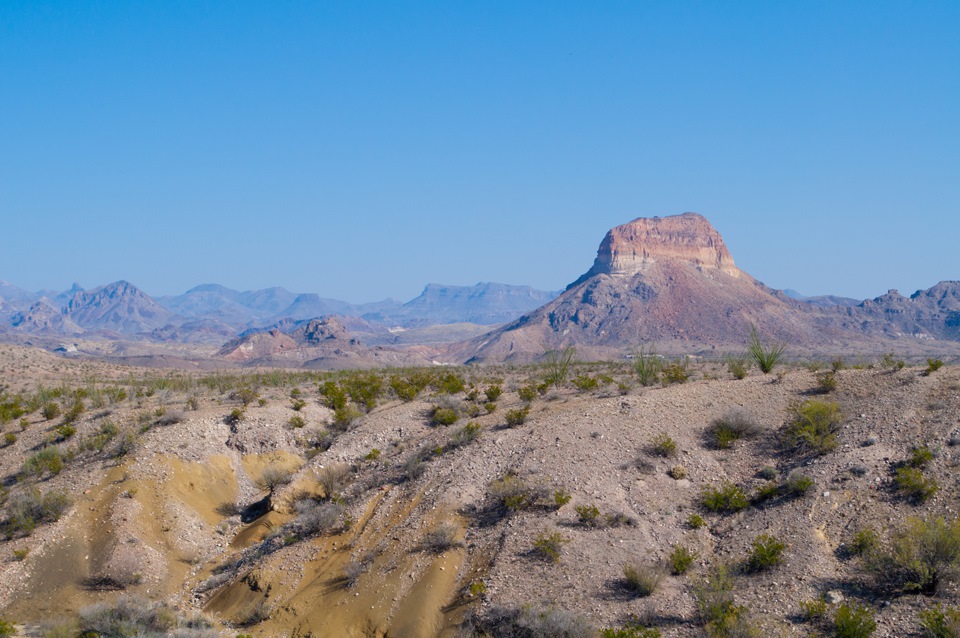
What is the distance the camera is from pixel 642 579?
12602 millimetres

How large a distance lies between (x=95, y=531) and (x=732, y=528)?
16736 mm

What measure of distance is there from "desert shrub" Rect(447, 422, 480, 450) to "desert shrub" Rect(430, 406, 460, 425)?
7.98ft

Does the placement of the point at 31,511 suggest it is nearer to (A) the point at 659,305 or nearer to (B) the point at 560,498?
(B) the point at 560,498

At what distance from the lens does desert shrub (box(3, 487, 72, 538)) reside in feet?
60.7

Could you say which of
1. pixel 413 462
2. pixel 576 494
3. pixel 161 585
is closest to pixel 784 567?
pixel 576 494

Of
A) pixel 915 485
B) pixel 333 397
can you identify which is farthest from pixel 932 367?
pixel 333 397

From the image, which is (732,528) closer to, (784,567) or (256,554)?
(784,567)

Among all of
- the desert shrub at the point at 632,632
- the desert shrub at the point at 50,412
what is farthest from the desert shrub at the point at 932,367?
the desert shrub at the point at 50,412

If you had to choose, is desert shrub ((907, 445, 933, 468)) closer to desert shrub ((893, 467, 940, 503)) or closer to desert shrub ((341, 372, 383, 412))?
desert shrub ((893, 467, 940, 503))

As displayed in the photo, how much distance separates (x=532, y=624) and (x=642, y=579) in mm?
2327

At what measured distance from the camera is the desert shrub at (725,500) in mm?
Result: 14812

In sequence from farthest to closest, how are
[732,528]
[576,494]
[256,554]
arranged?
[256,554] < [576,494] < [732,528]

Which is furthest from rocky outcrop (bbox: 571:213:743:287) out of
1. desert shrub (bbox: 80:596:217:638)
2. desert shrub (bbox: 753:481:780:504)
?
desert shrub (bbox: 80:596:217:638)

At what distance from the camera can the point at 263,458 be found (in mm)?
23750
